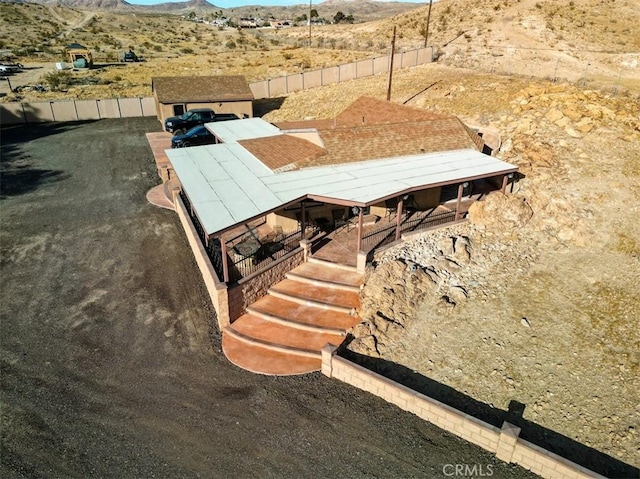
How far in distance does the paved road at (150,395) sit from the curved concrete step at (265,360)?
0.28 m

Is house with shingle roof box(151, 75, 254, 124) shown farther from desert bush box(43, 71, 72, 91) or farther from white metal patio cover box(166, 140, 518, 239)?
desert bush box(43, 71, 72, 91)

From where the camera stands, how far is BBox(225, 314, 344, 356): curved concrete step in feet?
45.7

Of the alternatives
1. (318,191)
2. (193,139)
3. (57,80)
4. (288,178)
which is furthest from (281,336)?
(57,80)

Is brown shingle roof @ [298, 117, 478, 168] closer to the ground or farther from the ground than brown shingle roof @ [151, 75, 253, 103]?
farther from the ground

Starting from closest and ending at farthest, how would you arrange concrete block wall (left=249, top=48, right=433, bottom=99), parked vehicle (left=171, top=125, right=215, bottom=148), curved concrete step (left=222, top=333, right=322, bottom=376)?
1. curved concrete step (left=222, top=333, right=322, bottom=376)
2. parked vehicle (left=171, top=125, right=215, bottom=148)
3. concrete block wall (left=249, top=48, right=433, bottom=99)

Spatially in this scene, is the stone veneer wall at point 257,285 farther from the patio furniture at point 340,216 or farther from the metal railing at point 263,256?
the patio furniture at point 340,216

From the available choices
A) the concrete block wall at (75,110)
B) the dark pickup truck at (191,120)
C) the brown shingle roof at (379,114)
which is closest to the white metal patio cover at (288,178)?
the brown shingle roof at (379,114)

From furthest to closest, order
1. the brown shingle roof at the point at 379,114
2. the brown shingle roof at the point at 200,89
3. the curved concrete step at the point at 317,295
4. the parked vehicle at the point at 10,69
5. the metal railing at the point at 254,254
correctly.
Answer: the parked vehicle at the point at 10,69, the brown shingle roof at the point at 200,89, the brown shingle roof at the point at 379,114, the metal railing at the point at 254,254, the curved concrete step at the point at 317,295

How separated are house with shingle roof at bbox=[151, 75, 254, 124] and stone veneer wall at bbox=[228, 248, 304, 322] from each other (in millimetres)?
25245

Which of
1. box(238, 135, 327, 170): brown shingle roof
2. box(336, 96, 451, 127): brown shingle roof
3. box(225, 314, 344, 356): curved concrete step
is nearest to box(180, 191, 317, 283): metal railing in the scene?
box(225, 314, 344, 356): curved concrete step

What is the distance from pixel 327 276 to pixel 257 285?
2.69 metres

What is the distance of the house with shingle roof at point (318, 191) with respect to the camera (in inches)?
614

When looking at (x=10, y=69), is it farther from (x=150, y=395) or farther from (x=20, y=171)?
(x=150, y=395)

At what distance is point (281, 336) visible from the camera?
14414 mm
